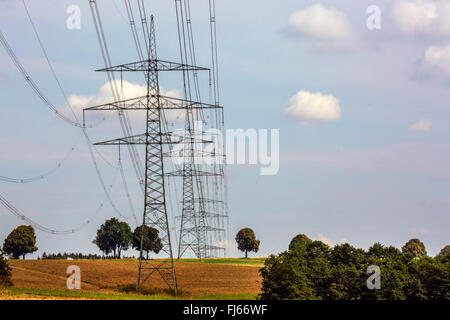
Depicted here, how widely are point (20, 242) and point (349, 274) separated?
129 m

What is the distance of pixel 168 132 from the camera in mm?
64562

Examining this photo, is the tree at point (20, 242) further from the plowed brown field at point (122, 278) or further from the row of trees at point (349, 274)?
the row of trees at point (349, 274)

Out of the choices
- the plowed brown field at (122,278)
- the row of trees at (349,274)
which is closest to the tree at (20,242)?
the plowed brown field at (122,278)

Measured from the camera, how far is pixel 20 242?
167000 mm

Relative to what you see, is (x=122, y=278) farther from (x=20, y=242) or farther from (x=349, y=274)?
(x=20, y=242)

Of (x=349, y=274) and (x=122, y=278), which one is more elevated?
(x=349, y=274)

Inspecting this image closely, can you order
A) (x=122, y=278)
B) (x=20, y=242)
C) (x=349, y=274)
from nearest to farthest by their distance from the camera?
(x=349, y=274), (x=122, y=278), (x=20, y=242)

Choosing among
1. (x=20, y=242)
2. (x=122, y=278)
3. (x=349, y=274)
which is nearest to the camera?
(x=349, y=274)

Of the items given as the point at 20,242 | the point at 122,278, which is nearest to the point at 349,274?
the point at 122,278

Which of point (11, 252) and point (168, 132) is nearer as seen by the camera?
point (168, 132)

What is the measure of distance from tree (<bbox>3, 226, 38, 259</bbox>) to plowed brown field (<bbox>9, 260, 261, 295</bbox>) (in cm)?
4923
